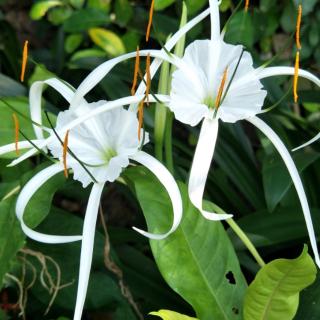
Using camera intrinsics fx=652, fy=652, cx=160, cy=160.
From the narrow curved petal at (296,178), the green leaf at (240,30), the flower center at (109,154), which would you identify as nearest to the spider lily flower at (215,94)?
the narrow curved petal at (296,178)

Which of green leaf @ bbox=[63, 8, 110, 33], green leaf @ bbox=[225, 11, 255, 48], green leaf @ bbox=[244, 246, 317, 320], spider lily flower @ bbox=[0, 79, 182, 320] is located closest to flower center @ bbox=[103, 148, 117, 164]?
spider lily flower @ bbox=[0, 79, 182, 320]

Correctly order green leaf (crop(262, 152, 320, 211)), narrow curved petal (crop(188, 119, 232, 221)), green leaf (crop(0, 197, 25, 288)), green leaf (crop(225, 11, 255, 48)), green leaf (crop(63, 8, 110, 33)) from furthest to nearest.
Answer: green leaf (crop(63, 8, 110, 33)) < green leaf (crop(225, 11, 255, 48)) < green leaf (crop(262, 152, 320, 211)) < green leaf (crop(0, 197, 25, 288)) < narrow curved petal (crop(188, 119, 232, 221))

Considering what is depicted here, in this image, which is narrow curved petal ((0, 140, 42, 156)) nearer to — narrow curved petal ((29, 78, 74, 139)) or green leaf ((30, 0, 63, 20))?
narrow curved petal ((29, 78, 74, 139))

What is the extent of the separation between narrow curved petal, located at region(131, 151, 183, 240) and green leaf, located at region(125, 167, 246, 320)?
0.15 feet

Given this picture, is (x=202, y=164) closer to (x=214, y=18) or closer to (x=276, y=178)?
(x=214, y=18)

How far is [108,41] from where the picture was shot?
1490mm

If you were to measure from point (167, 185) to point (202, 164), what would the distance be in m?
0.04

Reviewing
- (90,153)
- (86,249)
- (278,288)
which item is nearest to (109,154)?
(90,153)

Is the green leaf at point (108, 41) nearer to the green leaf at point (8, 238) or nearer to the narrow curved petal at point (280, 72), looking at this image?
the green leaf at point (8, 238)

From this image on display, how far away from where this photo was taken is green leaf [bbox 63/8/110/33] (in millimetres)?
1455

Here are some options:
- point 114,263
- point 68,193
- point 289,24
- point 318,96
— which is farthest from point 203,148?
point 289,24

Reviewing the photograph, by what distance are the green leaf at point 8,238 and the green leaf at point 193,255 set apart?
0.19 metres

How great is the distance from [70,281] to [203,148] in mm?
445

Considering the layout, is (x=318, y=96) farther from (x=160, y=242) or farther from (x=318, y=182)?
(x=160, y=242)
